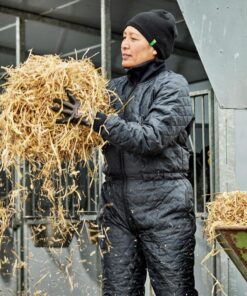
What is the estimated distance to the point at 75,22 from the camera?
7.33 m

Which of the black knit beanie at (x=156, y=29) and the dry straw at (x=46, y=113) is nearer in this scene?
the dry straw at (x=46, y=113)

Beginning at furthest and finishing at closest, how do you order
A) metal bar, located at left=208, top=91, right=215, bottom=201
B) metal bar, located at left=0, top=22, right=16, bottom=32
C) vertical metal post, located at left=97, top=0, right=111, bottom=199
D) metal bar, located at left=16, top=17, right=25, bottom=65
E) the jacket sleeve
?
metal bar, located at left=0, top=22, right=16, bottom=32
metal bar, located at left=16, top=17, right=25, bottom=65
vertical metal post, located at left=97, top=0, right=111, bottom=199
metal bar, located at left=208, top=91, right=215, bottom=201
the jacket sleeve

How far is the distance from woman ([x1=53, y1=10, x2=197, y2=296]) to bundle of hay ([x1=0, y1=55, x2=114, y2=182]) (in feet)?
0.34

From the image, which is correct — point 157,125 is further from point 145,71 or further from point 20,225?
point 20,225

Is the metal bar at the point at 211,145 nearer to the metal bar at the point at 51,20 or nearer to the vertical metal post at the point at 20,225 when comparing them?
the vertical metal post at the point at 20,225

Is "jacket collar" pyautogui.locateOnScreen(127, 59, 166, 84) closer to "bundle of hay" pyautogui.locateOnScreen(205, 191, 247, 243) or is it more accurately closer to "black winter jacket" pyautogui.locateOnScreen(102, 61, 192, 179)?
"black winter jacket" pyautogui.locateOnScreen(102, 61, 192, 179)

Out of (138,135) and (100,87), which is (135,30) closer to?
(100,87)


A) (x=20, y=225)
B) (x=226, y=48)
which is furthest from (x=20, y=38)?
(x=226, y=48)

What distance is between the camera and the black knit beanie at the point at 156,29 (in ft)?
13.7

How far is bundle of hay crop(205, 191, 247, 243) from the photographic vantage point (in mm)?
3545

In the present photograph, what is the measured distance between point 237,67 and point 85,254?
318 centimetres

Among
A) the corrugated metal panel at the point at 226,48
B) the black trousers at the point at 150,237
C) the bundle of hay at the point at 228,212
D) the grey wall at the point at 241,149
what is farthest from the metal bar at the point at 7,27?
the bundle of hay at the point at 228,212

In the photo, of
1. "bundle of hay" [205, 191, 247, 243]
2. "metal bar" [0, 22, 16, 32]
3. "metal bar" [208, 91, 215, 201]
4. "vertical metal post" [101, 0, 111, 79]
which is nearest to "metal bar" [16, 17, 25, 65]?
"metal bar" [0, 22, 16, 32]

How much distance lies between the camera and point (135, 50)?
4168 millimetres
